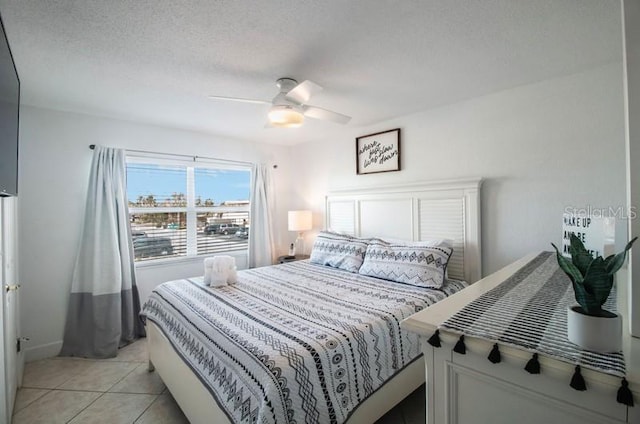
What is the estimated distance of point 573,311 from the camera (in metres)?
0.70

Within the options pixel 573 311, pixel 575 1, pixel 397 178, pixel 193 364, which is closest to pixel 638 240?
pixel 573 311

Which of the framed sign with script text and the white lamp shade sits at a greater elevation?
the framed sign with script text

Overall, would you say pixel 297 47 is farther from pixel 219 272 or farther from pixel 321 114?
pixel 219 272

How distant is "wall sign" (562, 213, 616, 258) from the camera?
122 cm

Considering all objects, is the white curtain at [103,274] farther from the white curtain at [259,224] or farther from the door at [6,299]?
the white curtain at [259,224]

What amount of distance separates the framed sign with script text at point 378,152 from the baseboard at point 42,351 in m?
3.53

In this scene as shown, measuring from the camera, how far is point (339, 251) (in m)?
2.99

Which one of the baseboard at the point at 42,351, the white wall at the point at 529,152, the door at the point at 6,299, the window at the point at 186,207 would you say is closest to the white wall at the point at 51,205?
the baseboard at the point at 42,351

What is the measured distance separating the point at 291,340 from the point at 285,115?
1.43 m

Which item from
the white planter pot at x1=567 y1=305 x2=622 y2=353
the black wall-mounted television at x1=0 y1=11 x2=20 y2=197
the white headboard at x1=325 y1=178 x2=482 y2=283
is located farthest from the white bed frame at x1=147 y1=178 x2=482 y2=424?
the black wall-mounted television at x1=0 y1=11 x2=20 y2=197

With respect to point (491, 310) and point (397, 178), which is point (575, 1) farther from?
point (397, 178)

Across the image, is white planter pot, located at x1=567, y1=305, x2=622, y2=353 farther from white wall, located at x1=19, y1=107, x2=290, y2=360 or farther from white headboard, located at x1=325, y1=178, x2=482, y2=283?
white wall, located at x1=19, y1=107, x2=290, y2=360

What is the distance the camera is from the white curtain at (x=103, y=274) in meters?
2.69

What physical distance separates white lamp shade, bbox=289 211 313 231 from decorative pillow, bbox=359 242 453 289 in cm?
136
